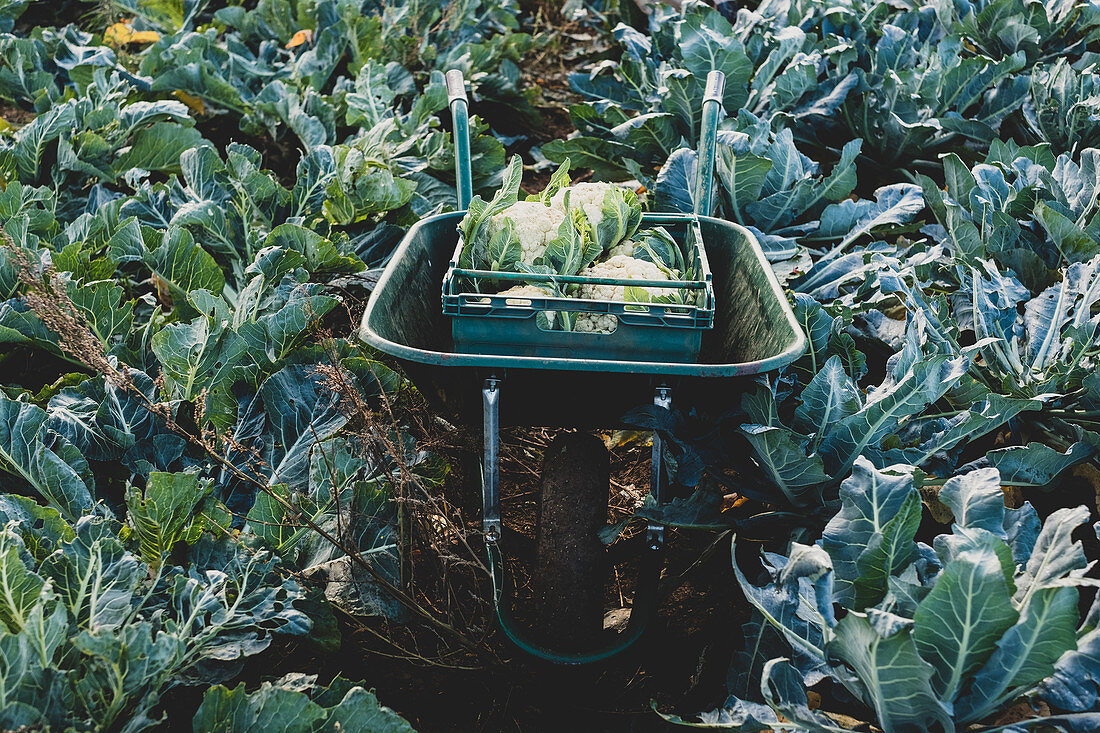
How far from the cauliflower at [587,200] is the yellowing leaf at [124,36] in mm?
3570

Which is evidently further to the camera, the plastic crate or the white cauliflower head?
the white cauliflower head

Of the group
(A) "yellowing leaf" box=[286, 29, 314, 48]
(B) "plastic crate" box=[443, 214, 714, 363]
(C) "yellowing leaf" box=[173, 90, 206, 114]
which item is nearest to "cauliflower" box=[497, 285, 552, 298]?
(B) "plastic crate" box=[443, 214, 714, 363]

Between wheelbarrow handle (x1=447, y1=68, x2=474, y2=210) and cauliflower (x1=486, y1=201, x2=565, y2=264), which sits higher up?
wheelbarrow handle (x1=447, y1=68, x2=474, y2=210)

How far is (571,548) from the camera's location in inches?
81.4

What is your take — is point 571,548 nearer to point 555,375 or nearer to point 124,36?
point 555,375

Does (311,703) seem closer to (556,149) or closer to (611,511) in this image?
(611,511)

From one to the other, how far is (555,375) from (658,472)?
0.39 meters

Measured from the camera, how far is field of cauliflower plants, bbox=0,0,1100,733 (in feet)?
5.50

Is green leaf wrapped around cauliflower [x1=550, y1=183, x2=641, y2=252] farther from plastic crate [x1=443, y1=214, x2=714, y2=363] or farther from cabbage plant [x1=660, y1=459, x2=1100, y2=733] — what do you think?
cabbage plant [x1=660, y1=459, x2=1100, y2=733]

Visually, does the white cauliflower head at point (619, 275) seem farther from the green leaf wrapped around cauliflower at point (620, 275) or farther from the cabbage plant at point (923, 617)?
the cabbage plant at point (923, 617)

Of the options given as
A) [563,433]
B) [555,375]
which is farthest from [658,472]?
[555,375]

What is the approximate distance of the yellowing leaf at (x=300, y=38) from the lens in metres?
4.91

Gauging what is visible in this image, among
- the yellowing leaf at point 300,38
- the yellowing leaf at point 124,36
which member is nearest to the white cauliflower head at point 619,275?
the yellowing leaf at point 300,38

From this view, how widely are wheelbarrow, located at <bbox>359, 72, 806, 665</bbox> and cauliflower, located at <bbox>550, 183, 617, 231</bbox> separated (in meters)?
0.31
